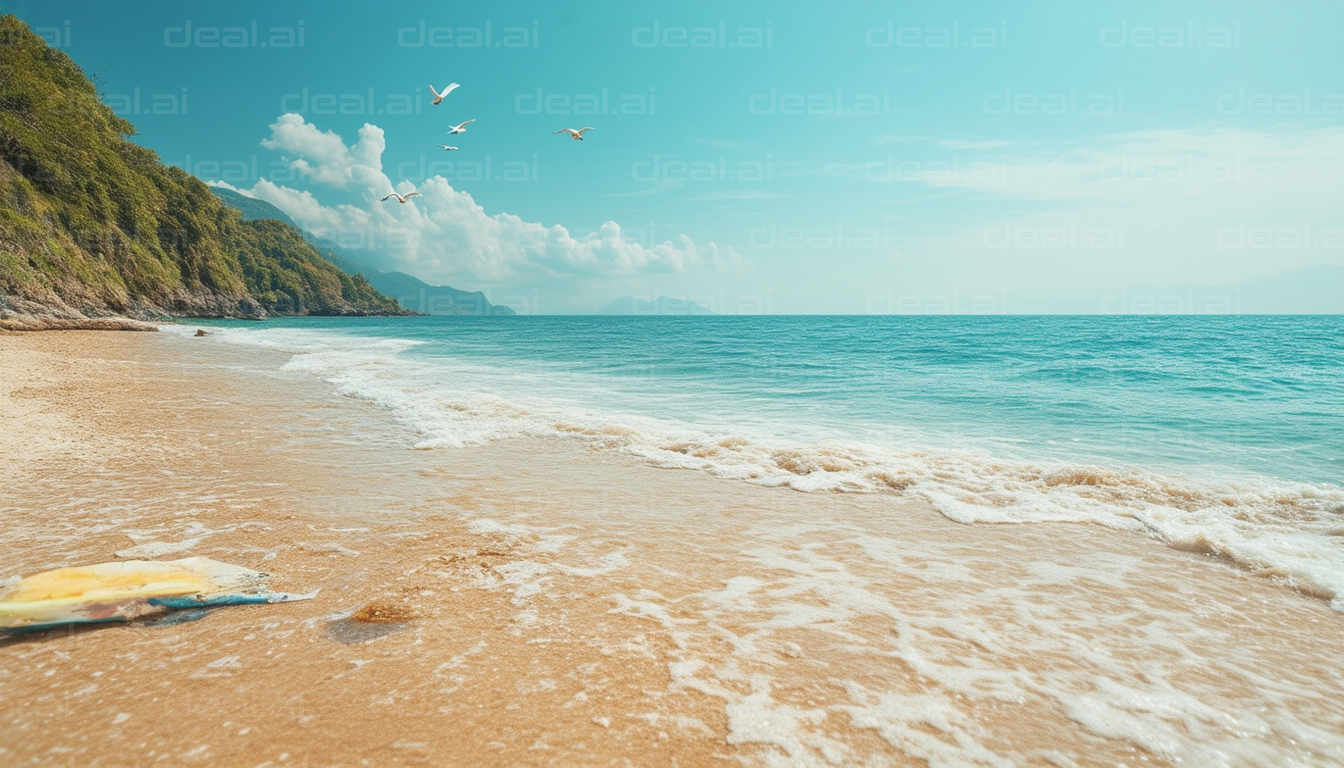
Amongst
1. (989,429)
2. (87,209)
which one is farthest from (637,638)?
(87,209)

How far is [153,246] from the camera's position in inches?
2088

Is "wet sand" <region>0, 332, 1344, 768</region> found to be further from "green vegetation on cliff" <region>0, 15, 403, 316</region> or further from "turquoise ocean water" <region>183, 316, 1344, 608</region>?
"green vegetation on cliff" <region>0, 15, 403, 316</region>

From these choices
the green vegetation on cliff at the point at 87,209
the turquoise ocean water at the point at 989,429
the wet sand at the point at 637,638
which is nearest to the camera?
the wet sand at the point at 637,638

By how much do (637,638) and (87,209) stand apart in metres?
57.4

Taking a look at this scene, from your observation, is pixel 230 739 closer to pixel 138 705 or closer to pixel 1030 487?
pixel 138 705

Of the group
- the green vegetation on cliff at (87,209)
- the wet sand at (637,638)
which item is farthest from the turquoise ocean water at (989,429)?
the green vegetation on cliff at (87,209)

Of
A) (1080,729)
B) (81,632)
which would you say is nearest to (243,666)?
(81,632)

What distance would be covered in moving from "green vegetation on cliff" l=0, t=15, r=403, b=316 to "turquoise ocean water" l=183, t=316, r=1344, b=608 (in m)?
23.0

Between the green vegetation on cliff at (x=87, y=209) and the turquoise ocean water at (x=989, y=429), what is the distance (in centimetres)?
2300

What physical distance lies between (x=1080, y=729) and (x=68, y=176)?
5887 cm

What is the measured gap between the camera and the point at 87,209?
137 feet

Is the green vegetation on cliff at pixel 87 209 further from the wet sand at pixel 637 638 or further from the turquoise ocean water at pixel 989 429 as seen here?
the wet sand at pixel 637 638

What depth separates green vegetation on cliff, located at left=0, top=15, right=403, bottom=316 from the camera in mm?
33594

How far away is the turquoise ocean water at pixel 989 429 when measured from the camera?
6688mm
